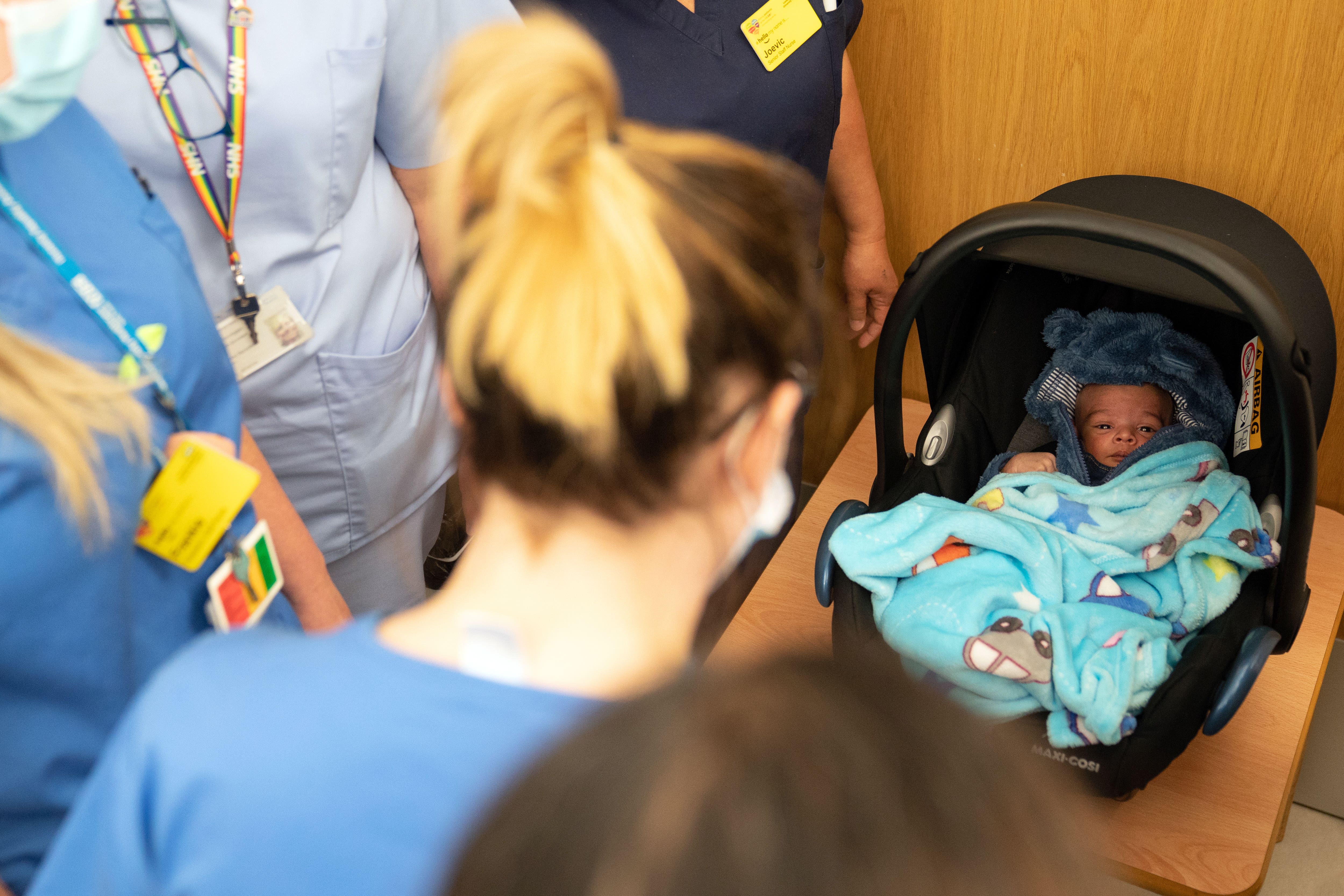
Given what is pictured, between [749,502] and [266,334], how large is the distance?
63 cm

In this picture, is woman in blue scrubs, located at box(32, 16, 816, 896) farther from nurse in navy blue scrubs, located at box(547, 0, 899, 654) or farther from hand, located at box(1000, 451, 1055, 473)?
hand, located at box(1000, 451, 1055, 473)

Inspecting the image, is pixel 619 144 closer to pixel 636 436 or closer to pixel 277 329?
pixel 636 436

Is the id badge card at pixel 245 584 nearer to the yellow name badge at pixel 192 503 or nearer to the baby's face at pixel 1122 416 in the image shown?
the yellow name badge at pixel 192 503

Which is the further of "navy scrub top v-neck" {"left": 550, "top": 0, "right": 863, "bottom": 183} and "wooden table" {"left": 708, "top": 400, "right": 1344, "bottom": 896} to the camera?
"navy scrub top v-neck" {"left": 550, "top": 0, "right": 863, "bottom": 183}

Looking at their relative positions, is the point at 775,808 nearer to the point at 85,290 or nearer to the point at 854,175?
the point at 85,290

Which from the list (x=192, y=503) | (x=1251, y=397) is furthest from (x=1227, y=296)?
(x=192, y=503)

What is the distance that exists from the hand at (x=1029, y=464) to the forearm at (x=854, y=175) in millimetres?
398

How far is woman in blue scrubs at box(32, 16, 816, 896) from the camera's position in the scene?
53cm

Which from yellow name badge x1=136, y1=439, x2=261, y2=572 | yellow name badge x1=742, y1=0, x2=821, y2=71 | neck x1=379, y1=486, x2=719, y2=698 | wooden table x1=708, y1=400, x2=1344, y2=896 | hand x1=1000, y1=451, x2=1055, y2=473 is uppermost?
yellow name badge x1=742, y1=0, x2=821, y2=71

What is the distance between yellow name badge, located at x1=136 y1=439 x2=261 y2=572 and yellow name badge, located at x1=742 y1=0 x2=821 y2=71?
826 mm

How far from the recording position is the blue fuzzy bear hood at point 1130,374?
4.62 ft

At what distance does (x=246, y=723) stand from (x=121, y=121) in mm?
647

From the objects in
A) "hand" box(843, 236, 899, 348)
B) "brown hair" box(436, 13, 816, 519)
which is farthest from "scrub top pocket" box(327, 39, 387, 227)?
"hand" box(843, 236, 899, 348)

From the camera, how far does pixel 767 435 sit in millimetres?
641
